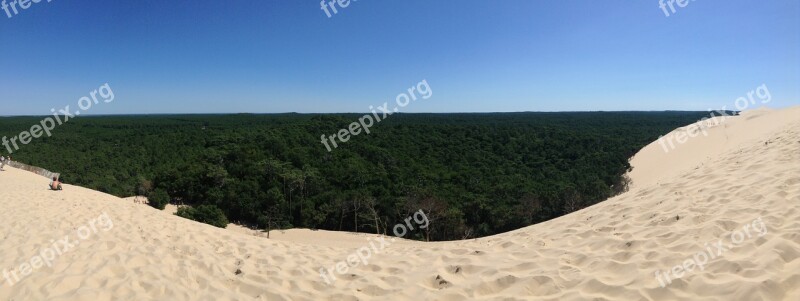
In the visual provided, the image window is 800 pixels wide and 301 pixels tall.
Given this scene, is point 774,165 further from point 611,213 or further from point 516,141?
point 516,141

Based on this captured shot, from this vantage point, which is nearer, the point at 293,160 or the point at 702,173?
the point at 702,173

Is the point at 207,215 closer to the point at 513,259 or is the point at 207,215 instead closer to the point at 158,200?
the point at 158,200

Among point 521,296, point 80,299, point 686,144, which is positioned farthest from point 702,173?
point 686,144

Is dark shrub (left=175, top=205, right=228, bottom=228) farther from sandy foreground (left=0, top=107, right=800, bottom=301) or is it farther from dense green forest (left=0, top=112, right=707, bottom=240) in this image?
sandy foreground (left=0, top=107, right=800, bottom=301)

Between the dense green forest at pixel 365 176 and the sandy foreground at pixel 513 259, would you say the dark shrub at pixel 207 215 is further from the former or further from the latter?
the sandy foreground at pixel 513 259

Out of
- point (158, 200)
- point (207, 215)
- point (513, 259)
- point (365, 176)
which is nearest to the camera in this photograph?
point (513, 259)

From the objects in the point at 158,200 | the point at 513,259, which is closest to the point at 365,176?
the point at 158,200

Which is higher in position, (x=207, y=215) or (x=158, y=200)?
(x=158, y=200)

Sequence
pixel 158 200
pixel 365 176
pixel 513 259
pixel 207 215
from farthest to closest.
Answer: pixel 365 176 → pixel 158 200 → pixel 207 215 → pixel 513 259
